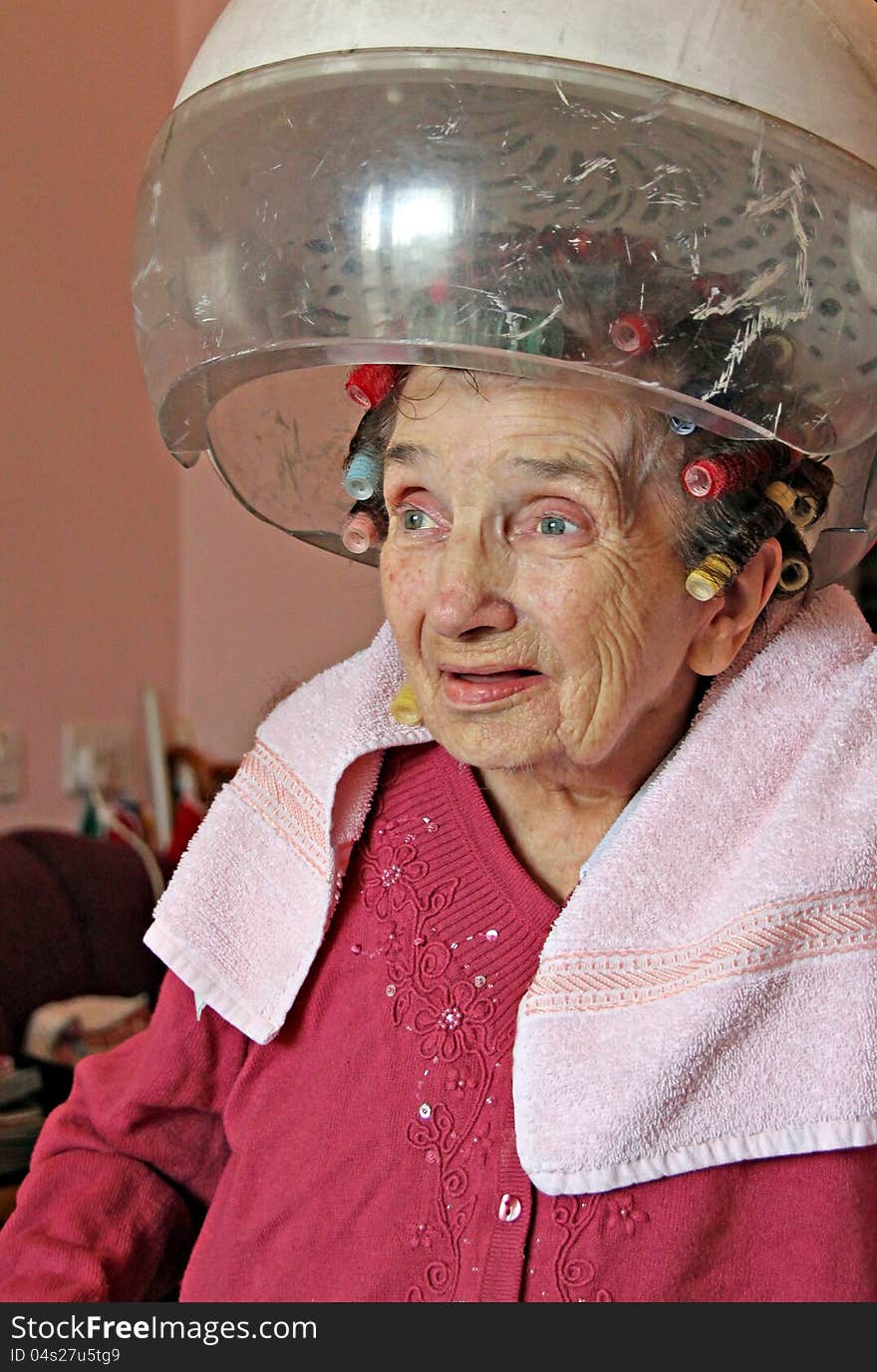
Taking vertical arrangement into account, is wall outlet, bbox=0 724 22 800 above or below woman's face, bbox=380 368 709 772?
below

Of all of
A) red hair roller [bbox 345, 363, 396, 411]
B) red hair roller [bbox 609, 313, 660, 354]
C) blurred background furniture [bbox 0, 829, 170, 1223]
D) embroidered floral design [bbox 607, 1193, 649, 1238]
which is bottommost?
blurred background furniture [bbox 0, 829, 170, 1223]

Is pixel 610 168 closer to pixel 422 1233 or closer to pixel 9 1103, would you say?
pixel 422 1233

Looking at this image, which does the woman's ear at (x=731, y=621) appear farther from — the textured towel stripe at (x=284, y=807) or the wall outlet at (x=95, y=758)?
the wall outlet at (x=95, y=758)

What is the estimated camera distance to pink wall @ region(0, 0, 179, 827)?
7.43ft

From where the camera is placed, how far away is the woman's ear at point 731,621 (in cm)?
91

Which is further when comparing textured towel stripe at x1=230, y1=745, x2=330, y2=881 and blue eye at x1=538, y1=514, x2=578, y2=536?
textured towel stripe at x1=230, y1=745, x2=330, y2=881

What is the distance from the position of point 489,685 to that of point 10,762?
5.14 ft

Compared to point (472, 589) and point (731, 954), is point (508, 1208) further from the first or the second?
point (472, 589)

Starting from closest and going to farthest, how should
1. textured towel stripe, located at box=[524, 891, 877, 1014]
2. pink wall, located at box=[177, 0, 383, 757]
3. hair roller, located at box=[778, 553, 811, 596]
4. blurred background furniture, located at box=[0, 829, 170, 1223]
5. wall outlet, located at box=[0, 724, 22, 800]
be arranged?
textured towel stripe, located at box=[524, 891, 877, 1014]
hair roller, located at box=[778, 553, 811, 596]
blurred background furniture, located at box=[0, 829, 170, 1223]
wall outlet, located at box=[0, 724, 22, 800]
pink wall, located at box=[177, 0, 383, 757]

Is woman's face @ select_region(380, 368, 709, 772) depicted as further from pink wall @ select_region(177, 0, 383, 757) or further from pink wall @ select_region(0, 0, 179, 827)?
pink wall @ select_region(177, 0, 383, 757)

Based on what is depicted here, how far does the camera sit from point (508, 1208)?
2.82 feet

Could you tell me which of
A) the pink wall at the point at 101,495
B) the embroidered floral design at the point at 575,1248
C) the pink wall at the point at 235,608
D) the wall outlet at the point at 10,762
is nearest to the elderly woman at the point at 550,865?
the embroidered floral design at the point at 575,1248

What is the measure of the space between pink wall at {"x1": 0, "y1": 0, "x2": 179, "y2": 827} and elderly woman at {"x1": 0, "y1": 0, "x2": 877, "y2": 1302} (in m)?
1.37

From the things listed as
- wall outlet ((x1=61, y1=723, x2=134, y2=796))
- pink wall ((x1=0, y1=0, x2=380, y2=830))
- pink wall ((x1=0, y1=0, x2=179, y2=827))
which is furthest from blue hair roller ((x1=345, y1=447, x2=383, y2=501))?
wall outlet ((x1=61, y1=723, x2=134, y2=796))
